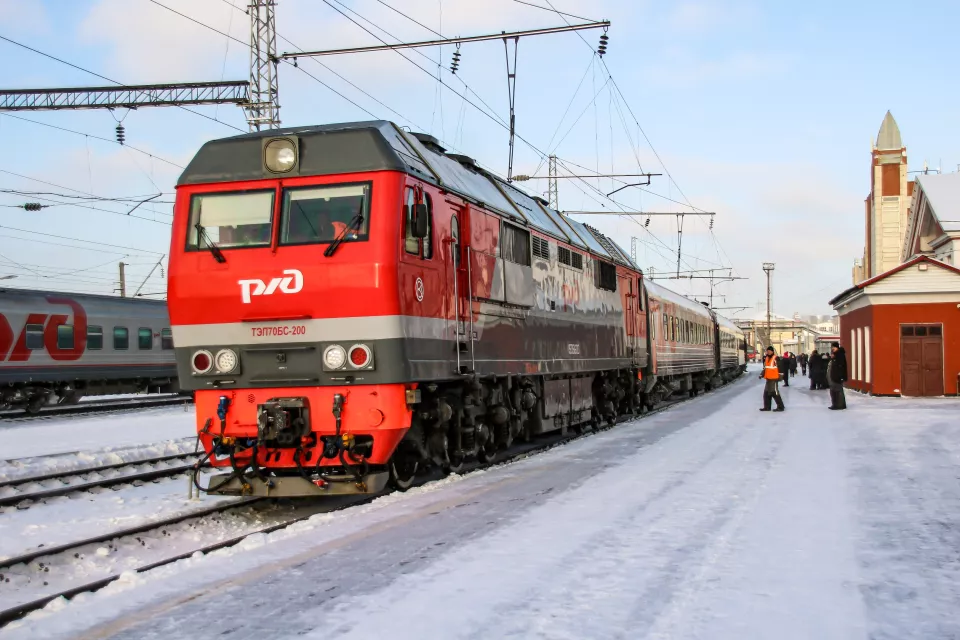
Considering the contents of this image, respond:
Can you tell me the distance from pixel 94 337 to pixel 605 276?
17.5m

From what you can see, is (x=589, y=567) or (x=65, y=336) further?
(x=65, y=336)

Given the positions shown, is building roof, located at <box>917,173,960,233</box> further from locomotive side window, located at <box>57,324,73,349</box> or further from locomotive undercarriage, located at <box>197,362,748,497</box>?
locomotive side window, located at <box>57,324,73,349</box>

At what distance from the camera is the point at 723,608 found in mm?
5527

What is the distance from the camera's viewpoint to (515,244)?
12.9m

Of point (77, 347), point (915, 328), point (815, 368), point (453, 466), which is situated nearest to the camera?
point (453, 466)

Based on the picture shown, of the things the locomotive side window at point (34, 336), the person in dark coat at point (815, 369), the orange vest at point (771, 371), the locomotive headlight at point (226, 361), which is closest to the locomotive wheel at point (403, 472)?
the locomotive headlight at point (226, 361)

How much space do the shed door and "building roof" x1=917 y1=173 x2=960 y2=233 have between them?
10814 mm

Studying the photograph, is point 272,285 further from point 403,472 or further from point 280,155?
point 403,472

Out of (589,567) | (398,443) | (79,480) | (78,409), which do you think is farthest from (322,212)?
(78,409)

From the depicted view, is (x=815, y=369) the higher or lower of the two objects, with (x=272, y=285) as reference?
lower

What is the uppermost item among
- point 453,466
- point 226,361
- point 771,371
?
point 226,361

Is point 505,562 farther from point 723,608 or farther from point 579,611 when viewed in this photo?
point 723,608

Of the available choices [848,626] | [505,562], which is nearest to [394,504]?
[505,562]

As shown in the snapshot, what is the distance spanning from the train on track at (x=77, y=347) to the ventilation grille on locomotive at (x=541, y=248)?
17.4 metres
